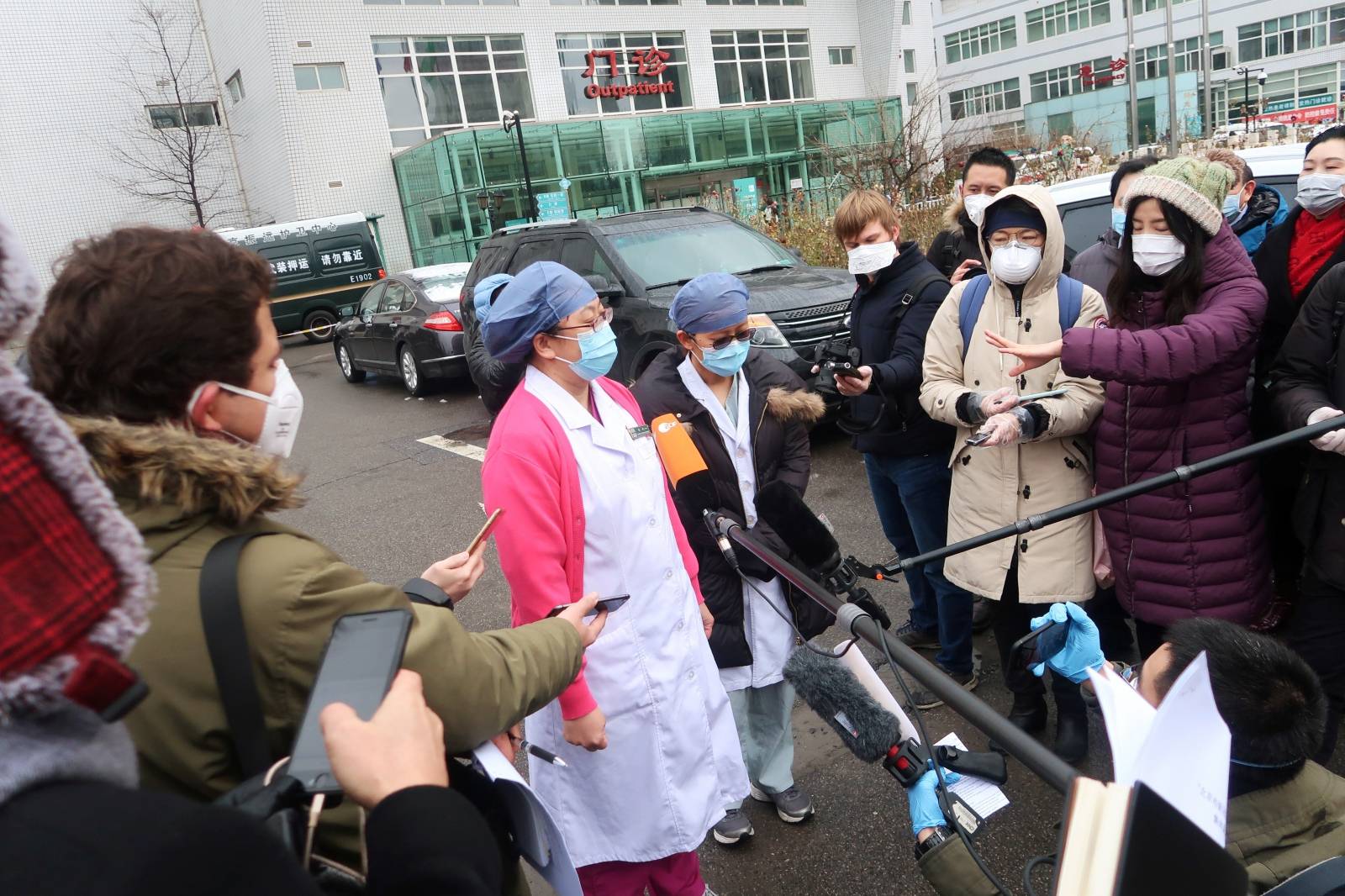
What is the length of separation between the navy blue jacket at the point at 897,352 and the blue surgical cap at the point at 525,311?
64.8 inches

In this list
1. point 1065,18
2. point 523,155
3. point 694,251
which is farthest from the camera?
point 1065,18

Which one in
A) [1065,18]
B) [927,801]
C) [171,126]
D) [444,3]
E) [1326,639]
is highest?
[1065,18]

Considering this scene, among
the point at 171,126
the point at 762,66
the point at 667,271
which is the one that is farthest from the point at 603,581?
the point at 762,66

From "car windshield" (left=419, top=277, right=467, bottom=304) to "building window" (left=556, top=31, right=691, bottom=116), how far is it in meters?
21.5

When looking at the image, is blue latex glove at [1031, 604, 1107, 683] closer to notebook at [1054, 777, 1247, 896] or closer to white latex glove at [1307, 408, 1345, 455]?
notebook at [1054, 777, 1247, 896]

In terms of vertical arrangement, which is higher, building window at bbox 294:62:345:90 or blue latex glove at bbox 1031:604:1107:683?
building window at bbox 294:62:345:90

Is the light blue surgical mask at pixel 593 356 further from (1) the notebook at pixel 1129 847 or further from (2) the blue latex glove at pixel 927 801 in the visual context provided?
(1) the notebook at pixel 1129 847

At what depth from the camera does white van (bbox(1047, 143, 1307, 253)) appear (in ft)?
16.3

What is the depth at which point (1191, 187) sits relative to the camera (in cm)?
282

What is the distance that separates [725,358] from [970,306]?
107 cm

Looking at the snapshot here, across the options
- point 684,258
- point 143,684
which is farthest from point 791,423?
point 684,258

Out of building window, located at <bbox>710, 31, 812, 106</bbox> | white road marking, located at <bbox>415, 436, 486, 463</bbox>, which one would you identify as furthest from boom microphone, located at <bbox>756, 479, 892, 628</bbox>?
building window, located at <bbox>710, 31, 812, 106</bbox>

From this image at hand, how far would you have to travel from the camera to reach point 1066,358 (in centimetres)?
283

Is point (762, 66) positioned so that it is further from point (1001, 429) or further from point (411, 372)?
point (1001, 429)
